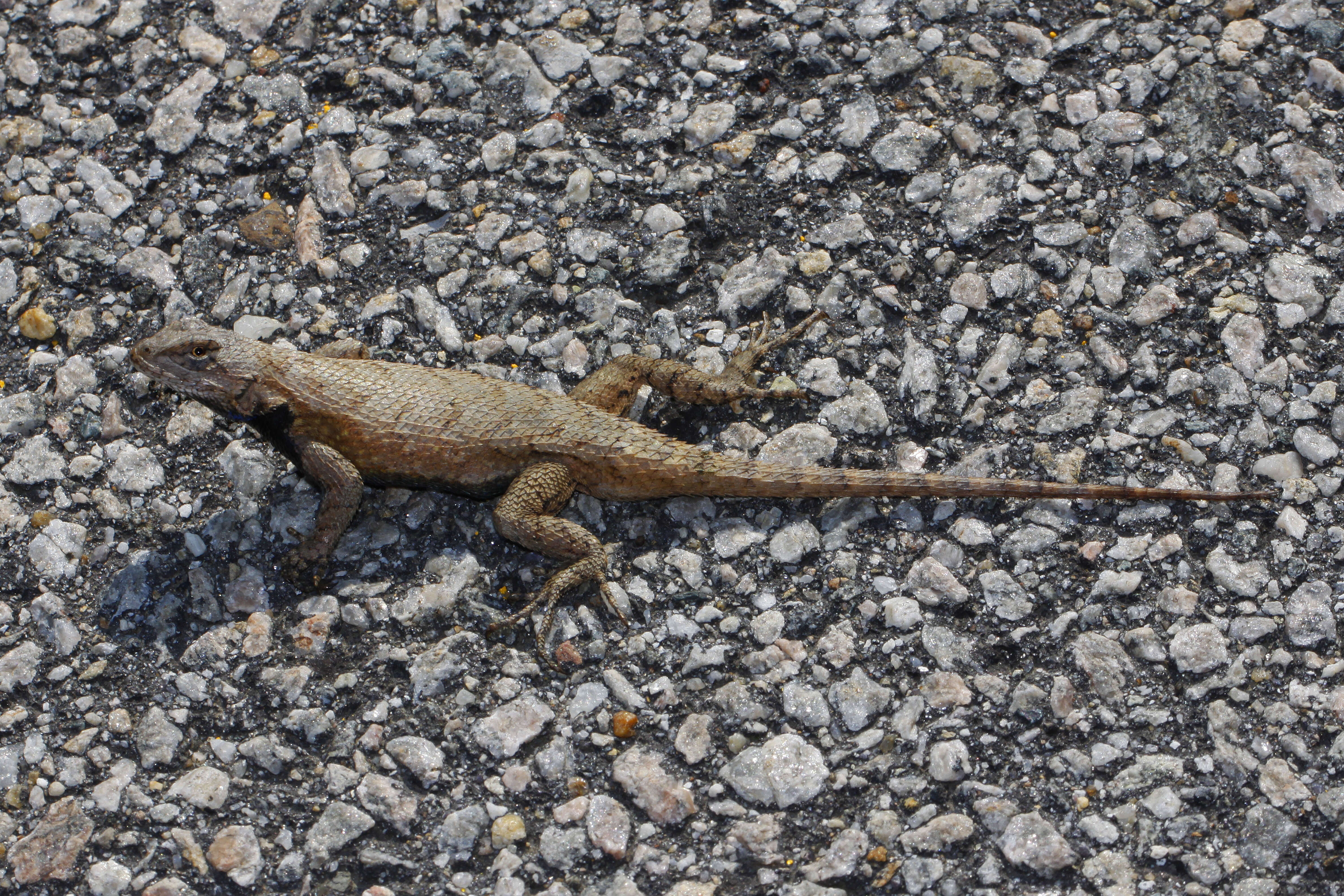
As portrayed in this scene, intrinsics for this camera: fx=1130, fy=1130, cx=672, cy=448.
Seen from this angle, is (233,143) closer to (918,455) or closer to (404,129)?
(404,129)

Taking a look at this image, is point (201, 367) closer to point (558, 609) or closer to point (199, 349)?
point (199, 349)

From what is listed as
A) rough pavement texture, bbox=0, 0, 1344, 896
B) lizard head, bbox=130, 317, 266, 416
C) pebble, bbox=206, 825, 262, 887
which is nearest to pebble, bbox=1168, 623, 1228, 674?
rough pavement texture, bbox=0, 0, 1344, 896

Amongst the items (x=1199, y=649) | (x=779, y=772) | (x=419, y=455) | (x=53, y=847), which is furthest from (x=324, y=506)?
(x=1199, y=649)

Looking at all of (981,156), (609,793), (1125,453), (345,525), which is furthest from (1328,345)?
(345,525)

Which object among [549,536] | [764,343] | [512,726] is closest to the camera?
[512,726]

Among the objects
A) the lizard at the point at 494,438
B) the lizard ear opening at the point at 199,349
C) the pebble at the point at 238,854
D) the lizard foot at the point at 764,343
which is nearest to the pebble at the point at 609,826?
the lizard at the point at 494,438

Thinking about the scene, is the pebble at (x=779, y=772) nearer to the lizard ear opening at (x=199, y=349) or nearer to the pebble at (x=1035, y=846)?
the pebble at (x=1035, y=846)
